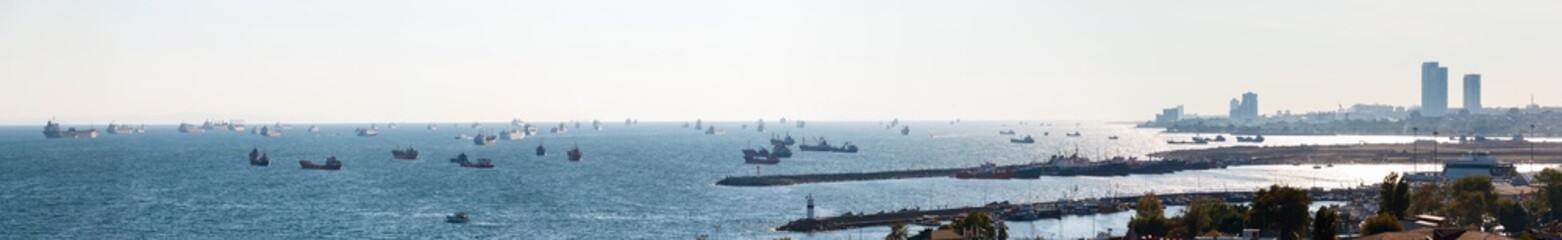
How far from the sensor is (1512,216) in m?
57.8

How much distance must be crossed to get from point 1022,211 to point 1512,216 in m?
22.6

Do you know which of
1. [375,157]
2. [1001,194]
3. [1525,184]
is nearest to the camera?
[1525,184]

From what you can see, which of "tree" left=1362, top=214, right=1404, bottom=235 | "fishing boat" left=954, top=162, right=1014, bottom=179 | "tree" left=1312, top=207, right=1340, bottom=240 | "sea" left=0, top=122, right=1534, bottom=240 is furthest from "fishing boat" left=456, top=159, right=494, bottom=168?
"tree" left=1312, top=207, right=1340, bottom=240

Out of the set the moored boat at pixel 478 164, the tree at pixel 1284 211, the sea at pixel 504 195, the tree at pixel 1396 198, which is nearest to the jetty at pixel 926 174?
the sea at pixel 504 195

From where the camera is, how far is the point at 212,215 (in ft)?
258

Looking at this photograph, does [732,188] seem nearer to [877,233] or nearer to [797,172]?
[797,172]

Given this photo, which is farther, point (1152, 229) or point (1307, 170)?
point (1307, 170)

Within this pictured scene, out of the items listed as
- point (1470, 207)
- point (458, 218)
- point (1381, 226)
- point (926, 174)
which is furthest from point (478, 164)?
point (1381, 226)

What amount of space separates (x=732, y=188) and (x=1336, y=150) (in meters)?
95.3

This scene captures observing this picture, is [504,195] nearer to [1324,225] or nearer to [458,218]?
[458,218]

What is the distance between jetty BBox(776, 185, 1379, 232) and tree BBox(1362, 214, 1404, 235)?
25.2 m

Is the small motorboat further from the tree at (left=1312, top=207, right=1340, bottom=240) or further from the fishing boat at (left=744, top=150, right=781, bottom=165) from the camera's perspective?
the fishing boat at (left=744, top=150, right=781, bottom=165)

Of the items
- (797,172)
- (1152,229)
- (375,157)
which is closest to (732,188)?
(797,172)

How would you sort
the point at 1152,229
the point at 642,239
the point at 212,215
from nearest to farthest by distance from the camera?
the point at 1152,229, the point at 642,239, the point at 212,215
